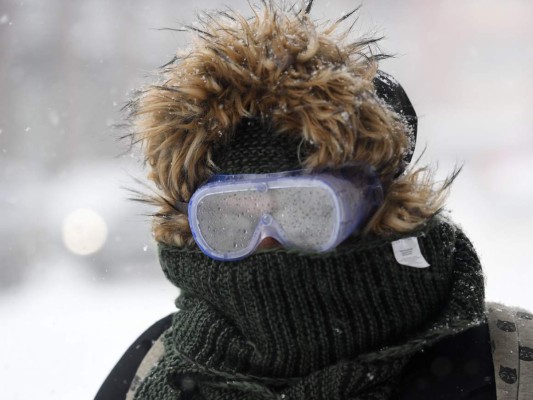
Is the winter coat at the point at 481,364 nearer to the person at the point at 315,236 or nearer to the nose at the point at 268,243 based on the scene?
the person at the point at 315,236

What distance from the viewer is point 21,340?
5211mm

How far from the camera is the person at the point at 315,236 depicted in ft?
5.17

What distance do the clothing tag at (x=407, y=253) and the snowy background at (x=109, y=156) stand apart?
7.66ft

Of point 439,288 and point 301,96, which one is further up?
point 301,96

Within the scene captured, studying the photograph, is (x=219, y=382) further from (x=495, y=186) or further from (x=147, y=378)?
(x=495, y=186)

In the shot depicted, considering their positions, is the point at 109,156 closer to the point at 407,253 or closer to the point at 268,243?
the point at 268,243

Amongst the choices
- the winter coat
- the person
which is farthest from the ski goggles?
the winter coat

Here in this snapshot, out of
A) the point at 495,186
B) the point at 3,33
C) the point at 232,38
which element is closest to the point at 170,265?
the point at 232,38

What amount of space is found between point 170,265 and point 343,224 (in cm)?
46

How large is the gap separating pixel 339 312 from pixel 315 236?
18 centimetres

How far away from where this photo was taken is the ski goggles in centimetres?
159

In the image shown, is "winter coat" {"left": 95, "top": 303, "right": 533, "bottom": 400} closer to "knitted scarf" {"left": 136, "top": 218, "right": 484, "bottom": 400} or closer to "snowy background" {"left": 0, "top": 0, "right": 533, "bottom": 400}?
"knitted scarf" {"left": 136, "top": 218, "right": 484, "bottom": 400}

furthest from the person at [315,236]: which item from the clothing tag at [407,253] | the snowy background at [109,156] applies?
the snowy background at [109,156]

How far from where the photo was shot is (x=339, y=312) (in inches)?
63.6
